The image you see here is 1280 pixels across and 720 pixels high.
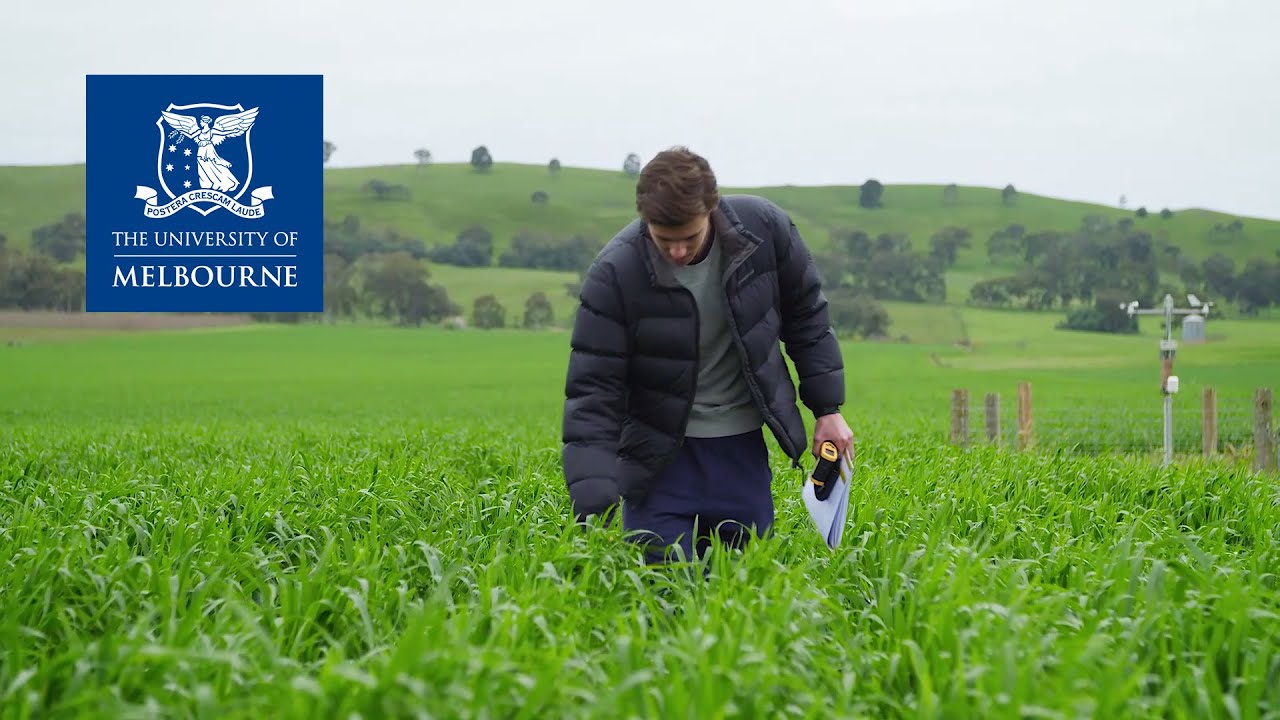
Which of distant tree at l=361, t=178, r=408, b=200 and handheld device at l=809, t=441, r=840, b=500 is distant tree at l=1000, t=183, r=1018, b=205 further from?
handheld device at l=809, t=441, r=840, b=500

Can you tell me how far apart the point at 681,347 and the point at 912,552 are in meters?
1.28

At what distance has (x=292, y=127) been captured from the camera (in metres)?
17.1

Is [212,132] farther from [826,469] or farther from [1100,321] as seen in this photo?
[1100,321]

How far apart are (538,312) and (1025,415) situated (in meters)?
67.0

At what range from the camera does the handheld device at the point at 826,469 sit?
5.09 m

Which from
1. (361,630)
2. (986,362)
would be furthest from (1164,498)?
(986,362)

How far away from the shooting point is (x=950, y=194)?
142 metres

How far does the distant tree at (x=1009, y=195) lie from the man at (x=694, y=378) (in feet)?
453

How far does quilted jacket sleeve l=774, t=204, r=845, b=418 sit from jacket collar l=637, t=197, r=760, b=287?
0.32 meters

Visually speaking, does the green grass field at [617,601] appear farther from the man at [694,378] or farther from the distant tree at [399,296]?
the distant tree at [399,296]

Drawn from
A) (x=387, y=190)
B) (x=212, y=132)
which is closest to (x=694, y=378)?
(x=212, y=132)

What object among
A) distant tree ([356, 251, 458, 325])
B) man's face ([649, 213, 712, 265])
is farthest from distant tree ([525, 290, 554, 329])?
man's face ([649, 213, 712, 265])

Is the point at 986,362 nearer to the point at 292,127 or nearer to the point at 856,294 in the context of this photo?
the point at 856,294

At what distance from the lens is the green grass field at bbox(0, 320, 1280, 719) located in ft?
10.5
